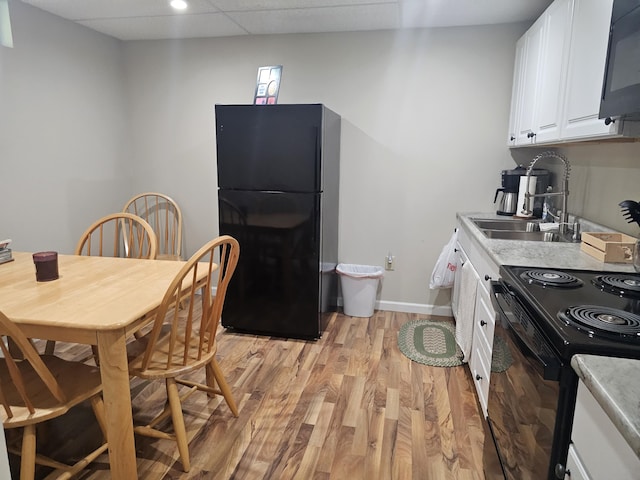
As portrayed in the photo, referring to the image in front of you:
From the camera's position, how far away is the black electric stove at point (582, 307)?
1.01 metres

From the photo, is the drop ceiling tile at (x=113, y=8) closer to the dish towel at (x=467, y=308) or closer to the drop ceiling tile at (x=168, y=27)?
the drop ceiling tile at (x=168, y=27)

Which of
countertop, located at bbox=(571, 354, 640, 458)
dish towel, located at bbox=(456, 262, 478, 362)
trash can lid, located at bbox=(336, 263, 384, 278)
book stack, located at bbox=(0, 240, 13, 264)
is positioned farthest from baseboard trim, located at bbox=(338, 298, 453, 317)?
countertop, located at bbox=(571, 354, 640, 458)

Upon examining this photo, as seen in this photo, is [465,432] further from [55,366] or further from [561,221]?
[55,366]

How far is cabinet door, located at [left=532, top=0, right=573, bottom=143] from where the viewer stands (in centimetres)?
205

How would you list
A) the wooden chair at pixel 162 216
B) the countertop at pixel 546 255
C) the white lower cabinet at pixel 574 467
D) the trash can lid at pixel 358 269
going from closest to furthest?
the white lower cabinet at pixel 574 467
the countertop at pixel 546 255
the trash can lid at pixel 358 269
the wooden chair at pixel 162 216

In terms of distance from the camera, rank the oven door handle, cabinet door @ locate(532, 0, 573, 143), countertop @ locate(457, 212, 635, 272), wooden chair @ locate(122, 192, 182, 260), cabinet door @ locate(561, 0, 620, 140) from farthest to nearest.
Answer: wooden chair @ locate(122, 192, 182, 260) < cabinet door @ locate(532, 0, 573, 143) < countertop @ locate(457, 212, 635, 272) < cabinet door @ locate(561, 0, 620, 140) < the oven door handle

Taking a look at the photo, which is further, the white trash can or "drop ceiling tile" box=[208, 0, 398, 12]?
the white trash can

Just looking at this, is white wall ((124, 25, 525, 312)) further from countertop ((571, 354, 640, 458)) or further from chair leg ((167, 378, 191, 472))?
countertop ((571, 354, 640, 458))

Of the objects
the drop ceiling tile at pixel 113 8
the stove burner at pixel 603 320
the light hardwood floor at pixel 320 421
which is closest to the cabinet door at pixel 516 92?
the light hardwood floor at pixel 320 421

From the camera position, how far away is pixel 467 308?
239cm

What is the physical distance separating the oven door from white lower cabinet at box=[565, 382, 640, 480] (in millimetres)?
71

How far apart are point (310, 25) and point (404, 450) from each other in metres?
2.88

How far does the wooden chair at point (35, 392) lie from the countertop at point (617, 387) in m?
1.58

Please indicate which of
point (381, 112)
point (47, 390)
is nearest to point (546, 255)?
point (381, 112)
